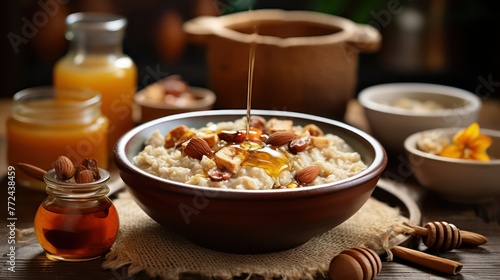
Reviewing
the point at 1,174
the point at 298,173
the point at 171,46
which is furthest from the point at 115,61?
the point at 171,46

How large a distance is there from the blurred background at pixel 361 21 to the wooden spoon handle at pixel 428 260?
7.81 ft

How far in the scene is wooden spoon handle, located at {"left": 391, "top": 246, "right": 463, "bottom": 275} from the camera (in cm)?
176

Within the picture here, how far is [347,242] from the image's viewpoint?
1898 millimetres

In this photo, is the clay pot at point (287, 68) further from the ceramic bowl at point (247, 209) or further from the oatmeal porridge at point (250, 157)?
the ceramic bowl at point (247, 209)

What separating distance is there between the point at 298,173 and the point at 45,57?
2792 millimetres

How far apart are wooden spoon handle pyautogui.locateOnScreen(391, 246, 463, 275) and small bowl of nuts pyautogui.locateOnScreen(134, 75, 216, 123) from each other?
1.09 metres

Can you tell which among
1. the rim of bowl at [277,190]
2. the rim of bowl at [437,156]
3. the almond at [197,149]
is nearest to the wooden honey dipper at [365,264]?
the rim of bowl at [277,190]

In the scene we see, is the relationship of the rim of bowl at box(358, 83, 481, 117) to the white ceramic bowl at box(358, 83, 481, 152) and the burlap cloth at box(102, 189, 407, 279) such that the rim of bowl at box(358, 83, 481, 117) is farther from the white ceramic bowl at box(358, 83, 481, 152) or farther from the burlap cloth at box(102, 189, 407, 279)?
the burlap cloth at box(102, 189, 407, 279)

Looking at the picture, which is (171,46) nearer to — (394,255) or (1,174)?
(1,174)

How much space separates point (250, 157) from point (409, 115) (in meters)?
0.98

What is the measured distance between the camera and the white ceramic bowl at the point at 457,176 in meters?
2.20

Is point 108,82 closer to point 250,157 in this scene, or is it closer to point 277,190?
point 250,157

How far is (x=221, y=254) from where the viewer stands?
179 centimetres

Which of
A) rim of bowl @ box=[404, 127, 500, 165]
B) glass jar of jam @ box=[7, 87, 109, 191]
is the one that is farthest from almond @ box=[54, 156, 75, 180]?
rim of bowl @ box=[404, 127, 500, 165]
